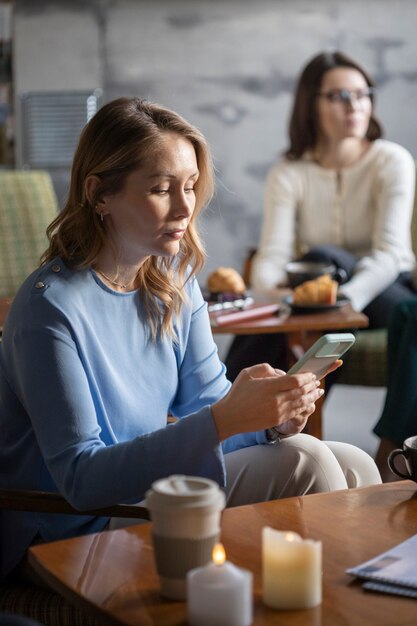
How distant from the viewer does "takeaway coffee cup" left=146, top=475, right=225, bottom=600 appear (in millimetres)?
1176

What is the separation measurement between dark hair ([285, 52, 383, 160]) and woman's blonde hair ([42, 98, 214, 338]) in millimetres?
2272

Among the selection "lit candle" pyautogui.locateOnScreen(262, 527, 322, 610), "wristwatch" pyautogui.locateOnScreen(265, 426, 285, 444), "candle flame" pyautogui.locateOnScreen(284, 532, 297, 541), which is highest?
"candle flame" pyautogui.locateOnScreen(284, 532, 297, 541)

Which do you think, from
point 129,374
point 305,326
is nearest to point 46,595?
point 129,374

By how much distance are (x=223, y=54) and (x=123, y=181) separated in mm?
3619

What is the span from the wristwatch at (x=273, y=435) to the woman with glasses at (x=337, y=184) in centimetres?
200

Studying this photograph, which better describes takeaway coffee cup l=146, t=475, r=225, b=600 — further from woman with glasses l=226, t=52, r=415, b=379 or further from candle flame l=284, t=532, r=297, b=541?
woman with glasses l=226, t=52, r=415, b=379

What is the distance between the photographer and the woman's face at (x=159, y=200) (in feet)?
5.73

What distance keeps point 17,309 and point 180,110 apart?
12.2 feet

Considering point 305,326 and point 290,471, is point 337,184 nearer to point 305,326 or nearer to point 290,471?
point 305,326

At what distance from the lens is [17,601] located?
1614 mm

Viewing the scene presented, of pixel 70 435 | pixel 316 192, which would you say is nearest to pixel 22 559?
pixel 70 435

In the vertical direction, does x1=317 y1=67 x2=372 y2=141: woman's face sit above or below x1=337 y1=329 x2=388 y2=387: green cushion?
above

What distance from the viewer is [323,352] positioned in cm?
158

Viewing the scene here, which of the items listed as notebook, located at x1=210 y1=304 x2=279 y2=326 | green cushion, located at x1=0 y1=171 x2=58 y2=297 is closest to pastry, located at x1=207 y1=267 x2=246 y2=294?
notebook, located at x1=210 y1=304 x2=279 y2=326
